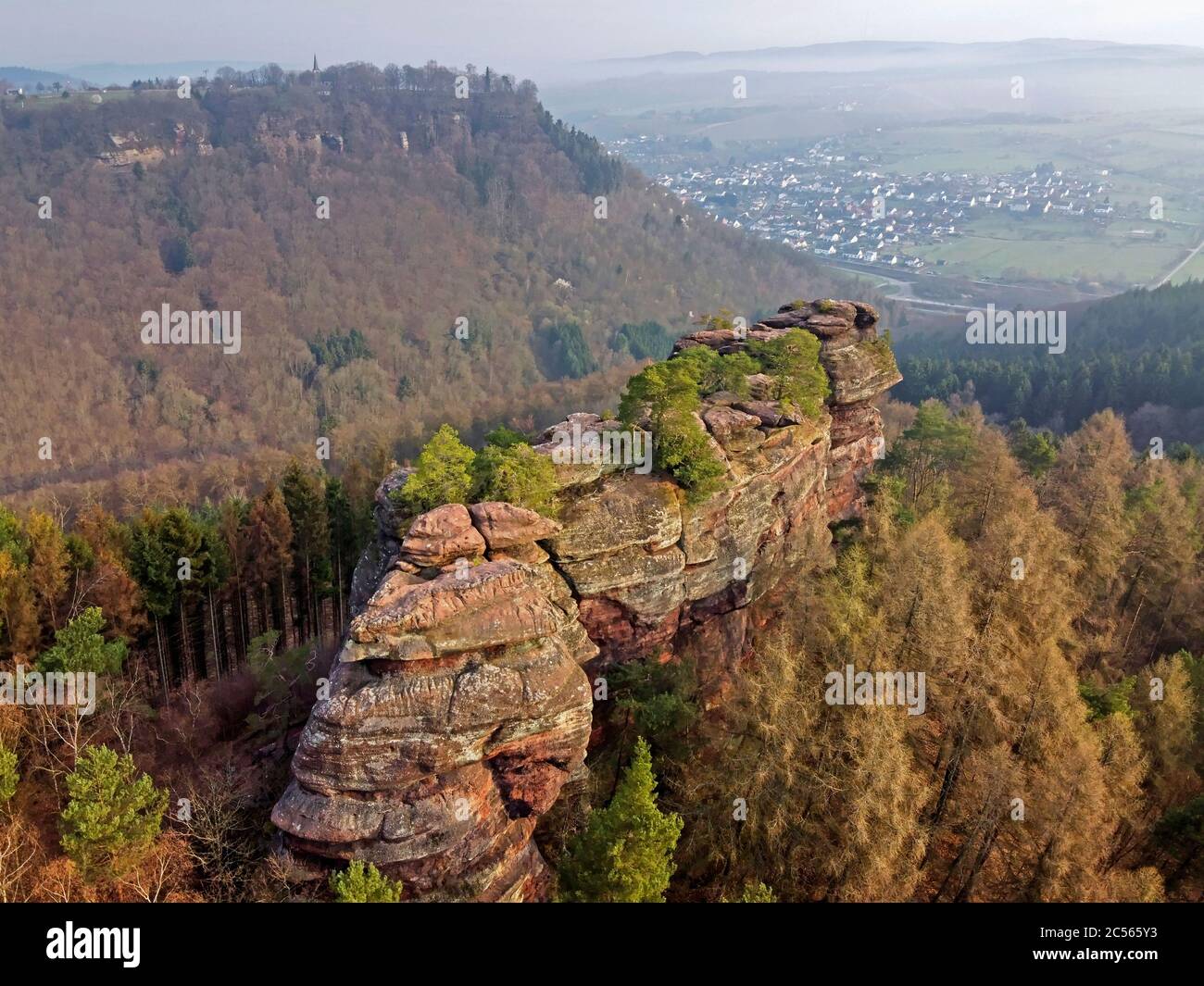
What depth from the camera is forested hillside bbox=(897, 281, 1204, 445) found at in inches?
3484

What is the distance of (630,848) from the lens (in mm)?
20219

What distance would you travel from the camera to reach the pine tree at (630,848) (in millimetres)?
20109

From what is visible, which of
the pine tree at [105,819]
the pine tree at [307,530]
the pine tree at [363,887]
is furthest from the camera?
the pine tree at [307,530]

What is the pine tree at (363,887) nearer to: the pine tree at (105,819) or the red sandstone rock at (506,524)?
the pine tree at (105,819)

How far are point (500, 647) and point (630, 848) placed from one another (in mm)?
6688

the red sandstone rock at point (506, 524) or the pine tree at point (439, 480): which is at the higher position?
the pine tree at point (439, 480)

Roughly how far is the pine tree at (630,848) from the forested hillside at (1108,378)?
86.1m

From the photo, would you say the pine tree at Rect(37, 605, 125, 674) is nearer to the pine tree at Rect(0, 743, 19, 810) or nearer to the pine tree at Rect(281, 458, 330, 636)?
the pine tree at Rect(0, 743, 19, 810)

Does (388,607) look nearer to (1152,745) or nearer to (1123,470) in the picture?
(1152,745)

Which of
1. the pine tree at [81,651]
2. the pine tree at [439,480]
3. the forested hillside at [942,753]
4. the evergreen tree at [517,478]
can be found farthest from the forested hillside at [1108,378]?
the pine tree at [81,651]

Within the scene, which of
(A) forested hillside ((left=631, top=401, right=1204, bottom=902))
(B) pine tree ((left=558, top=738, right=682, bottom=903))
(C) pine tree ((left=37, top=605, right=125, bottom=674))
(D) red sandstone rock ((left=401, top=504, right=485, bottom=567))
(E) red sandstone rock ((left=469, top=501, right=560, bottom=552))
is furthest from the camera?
(C) pine tree ((left=37, top=605, right=125, bottom=674))

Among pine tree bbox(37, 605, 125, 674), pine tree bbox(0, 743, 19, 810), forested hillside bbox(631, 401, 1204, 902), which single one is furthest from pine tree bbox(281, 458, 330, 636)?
forested hillside bbox(631, 401, 1204, 902)

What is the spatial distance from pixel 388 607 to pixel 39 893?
10.7 meters

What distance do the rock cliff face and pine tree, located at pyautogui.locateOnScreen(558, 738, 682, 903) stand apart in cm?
338
